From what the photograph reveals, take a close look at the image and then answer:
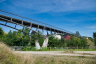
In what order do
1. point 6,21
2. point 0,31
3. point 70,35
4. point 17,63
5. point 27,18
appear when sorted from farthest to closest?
1. point 0,31
2. point 70,35
3. point 27,18
4. point 6,21
5. point 17,63

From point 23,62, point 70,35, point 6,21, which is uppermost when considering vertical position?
point 6,21

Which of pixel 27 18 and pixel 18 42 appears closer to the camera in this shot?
pixel 27 18

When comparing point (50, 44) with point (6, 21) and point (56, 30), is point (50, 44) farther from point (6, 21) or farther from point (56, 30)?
point (6, 21)

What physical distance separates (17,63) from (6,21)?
76.0ft

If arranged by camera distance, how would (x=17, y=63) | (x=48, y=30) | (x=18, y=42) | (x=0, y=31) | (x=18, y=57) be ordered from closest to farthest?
(x=17, y=63), (x=18, y=57), (x=48, y=30), (x=18, y=42), (x=0, y=31)

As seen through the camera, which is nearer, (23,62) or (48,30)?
(23,62)

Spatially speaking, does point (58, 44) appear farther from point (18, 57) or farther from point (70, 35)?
point (18, 57)

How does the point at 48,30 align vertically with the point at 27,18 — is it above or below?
below

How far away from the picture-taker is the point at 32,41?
4491 centimetres

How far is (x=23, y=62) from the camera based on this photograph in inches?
277

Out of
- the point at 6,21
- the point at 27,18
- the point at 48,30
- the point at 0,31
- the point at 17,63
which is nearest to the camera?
the point at 17,63

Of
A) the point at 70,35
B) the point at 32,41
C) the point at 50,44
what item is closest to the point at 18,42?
the point at 32,41

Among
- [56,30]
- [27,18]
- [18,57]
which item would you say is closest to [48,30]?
[56,30]

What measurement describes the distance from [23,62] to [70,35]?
43469mm
